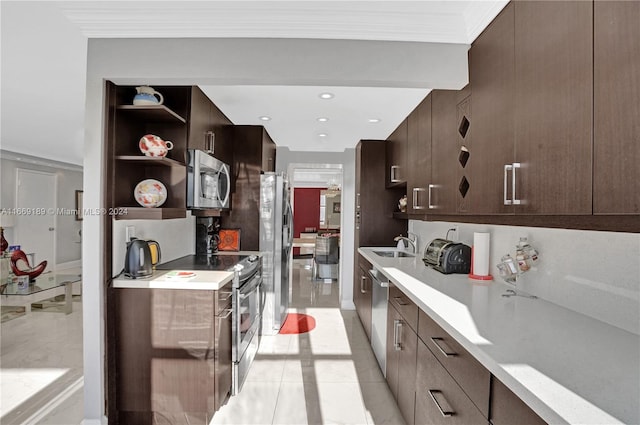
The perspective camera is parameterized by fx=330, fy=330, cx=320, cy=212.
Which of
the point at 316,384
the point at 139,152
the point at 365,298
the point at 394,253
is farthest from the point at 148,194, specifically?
the point at 394,253

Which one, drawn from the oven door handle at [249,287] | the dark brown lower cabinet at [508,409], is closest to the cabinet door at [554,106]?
the dark brown lower cabinet at [508,409]

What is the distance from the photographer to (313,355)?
3129 mm

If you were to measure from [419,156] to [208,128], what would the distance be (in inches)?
71.2

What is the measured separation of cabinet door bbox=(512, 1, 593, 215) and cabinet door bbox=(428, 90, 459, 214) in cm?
67

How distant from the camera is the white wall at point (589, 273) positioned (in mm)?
1223

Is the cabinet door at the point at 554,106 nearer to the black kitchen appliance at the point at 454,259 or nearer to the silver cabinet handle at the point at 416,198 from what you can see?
the black kitchen appliance at the point at 454,259

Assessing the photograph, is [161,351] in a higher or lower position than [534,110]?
lower

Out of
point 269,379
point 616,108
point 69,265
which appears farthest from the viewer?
point 69,265

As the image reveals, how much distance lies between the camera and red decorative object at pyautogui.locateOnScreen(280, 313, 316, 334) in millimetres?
3756

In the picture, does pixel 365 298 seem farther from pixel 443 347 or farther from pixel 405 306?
pixel 443 347

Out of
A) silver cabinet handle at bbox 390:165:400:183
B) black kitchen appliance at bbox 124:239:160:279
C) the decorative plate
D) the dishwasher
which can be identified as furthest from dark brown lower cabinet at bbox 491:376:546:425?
silver cabinet handle at bbox 390:165:400:183

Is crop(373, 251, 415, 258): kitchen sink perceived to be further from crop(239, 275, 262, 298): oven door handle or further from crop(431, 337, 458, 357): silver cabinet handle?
crop(431, 337, 458, 357): silver cabinet handle

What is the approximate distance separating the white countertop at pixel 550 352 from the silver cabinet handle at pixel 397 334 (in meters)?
0.49

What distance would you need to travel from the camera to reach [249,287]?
2.67 meters
